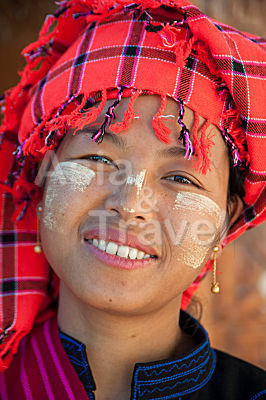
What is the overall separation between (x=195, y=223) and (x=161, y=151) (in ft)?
0.85

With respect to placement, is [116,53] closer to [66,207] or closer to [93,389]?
[66,207]

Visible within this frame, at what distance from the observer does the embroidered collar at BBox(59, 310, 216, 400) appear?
1.42 meters

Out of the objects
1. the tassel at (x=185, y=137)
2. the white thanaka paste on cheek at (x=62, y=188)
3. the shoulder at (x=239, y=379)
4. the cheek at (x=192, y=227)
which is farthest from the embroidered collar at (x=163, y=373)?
the tassel at (x=185, y=137)

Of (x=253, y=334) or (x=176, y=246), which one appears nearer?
(x=176, y=246)

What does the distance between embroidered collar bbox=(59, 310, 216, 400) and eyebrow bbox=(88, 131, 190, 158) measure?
68 centimetres

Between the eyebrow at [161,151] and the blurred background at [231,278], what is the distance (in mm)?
1483

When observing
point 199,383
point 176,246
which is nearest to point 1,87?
point 176,246

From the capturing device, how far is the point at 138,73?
4.61ft

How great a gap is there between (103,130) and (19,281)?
779 mm

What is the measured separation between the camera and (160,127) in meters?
1.38

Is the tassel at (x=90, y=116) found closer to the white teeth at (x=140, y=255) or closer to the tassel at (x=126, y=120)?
the tassel at (x=126, y=120)

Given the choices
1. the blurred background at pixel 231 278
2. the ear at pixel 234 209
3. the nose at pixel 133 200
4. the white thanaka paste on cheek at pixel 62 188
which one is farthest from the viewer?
the blurred background at pixel 231 278

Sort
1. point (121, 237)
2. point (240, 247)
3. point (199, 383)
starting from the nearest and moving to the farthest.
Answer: point (121, 237) < point (199, 383) < point (240, 247)

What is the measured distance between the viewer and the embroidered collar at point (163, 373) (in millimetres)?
1416
